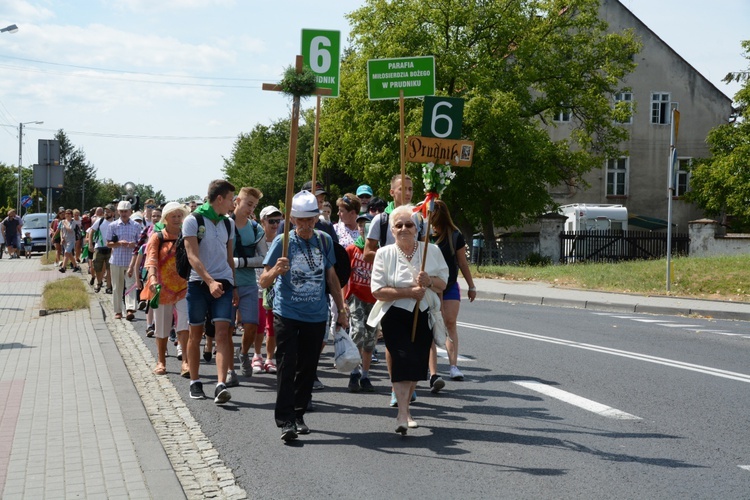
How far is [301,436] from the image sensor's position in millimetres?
6996

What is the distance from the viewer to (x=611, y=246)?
36750 millimetres

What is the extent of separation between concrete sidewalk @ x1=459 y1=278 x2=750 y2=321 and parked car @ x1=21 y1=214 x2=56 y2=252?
2538 centimetres

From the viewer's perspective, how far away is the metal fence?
36.0 meters

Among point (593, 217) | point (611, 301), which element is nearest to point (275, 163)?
point (593, 217)

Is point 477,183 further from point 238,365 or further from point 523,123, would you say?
point 238,365

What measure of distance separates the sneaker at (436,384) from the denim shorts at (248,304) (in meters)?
1.83

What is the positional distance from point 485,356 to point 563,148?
93.4 ft

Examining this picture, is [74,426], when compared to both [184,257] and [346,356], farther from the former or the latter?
[346,356]

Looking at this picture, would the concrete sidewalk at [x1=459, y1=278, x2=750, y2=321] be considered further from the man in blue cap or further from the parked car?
the parked car

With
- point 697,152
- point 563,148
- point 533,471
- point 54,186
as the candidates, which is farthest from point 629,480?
point 697,152

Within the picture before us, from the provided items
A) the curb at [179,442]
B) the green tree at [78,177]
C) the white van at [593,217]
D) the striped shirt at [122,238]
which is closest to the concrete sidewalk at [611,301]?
the striped shirt at [122,238]

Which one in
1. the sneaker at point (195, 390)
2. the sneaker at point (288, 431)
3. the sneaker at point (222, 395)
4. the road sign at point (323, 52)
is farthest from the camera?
the road sign at point (323, 52)

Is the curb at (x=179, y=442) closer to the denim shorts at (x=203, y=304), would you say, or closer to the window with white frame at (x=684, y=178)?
the denim shorts at (x=203, y=304)

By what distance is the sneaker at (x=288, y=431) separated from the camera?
6.67m
